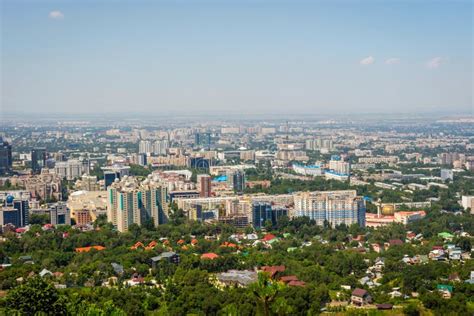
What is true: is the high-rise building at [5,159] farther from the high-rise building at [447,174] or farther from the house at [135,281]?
the house at [135,281]

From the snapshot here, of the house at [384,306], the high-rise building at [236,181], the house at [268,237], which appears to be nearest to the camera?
the house at [384,306]

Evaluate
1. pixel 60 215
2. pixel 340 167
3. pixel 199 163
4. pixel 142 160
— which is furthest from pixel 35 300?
pixel 142 160

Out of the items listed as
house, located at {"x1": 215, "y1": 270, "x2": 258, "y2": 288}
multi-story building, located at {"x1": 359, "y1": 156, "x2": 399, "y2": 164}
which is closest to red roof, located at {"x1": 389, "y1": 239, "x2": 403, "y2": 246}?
house, located at {"x1": 215, "y1": 270, "x2": 258, "y2": 288}

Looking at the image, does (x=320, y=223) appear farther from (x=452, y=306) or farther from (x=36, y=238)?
(x=452, y=306)

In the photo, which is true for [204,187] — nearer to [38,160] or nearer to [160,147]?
[38,160]

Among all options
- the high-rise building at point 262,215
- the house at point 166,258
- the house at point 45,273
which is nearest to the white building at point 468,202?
the high-rise building at point 262,215
